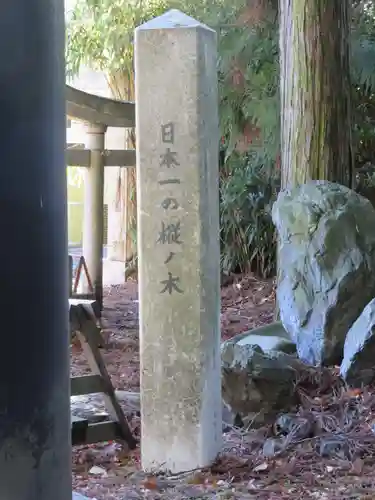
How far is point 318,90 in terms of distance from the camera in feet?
20.6

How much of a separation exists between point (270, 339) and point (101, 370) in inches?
79.6

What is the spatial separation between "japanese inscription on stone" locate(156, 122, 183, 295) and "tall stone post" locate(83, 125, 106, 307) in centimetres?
477

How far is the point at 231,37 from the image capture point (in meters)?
9.11

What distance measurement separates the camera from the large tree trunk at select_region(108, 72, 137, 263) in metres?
11.5

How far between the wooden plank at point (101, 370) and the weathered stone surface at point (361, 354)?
1430 millimetres

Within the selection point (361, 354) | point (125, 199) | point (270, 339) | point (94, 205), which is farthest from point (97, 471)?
point (125, 199)

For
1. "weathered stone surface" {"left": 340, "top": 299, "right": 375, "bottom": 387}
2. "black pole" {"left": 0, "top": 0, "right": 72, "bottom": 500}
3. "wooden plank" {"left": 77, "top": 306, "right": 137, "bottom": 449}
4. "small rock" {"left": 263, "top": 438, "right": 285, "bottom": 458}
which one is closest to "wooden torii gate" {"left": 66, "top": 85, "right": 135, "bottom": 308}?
"weathered stone surface" {"left": 340, "top": 299, "right": 375, "bottom": 387}

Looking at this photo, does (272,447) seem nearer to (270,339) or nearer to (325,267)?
(325,267)

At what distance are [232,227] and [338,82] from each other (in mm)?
3943

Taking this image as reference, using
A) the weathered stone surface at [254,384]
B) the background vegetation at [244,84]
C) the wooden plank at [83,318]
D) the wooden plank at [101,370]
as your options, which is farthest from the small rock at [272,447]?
the background vegetation at [244,84]

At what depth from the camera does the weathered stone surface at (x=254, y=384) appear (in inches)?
170

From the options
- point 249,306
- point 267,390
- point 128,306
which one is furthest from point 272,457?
point 128,306

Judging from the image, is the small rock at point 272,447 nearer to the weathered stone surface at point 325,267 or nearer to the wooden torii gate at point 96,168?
the weathered stone surface at point 325,267

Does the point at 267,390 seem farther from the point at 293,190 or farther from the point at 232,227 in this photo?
the point at 232,227
